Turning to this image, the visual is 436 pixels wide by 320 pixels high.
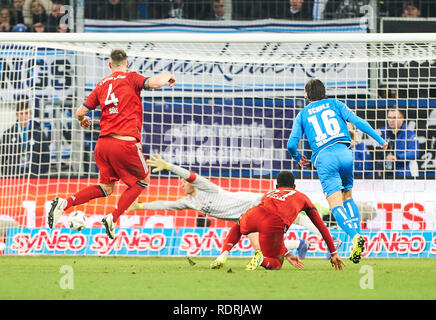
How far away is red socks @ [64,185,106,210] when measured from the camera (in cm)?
757

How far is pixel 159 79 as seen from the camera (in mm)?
7238

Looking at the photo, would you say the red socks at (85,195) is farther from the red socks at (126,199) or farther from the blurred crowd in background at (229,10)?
the blurred crowd in background at (229,10)

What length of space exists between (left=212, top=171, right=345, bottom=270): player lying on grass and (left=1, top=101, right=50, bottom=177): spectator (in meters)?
4.12

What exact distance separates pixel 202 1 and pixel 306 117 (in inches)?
242

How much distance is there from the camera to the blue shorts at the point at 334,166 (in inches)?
299

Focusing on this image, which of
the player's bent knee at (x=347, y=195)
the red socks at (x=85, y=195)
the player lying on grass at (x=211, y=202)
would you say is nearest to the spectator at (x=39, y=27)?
the player lying on grass at (x=211, y=202)

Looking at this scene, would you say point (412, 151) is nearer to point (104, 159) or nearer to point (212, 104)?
point (212, 104)

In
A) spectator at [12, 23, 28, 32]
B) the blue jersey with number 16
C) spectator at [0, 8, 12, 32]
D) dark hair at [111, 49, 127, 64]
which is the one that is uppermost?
spectator at [0, 8, 12, 32]

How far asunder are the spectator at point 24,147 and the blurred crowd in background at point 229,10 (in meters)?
2.92

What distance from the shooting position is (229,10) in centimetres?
1327

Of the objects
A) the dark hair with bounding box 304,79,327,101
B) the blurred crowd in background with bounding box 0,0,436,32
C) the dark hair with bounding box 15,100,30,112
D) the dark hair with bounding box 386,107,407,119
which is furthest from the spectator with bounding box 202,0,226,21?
the dark hair with bounding box 304,79,327,101

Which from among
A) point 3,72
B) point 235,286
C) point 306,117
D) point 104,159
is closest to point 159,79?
point 104,159

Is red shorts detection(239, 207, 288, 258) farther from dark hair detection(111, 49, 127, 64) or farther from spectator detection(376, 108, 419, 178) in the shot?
spectator detection(376, 108, 419, 178)

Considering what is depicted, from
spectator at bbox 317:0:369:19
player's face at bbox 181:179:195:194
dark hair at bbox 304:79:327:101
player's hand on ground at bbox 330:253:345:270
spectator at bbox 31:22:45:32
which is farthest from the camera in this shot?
spectator at bbox 31:22:45:32
